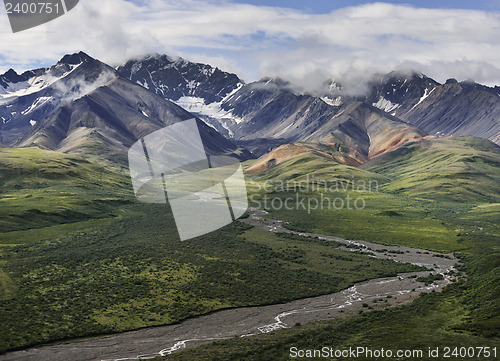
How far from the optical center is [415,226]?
155 meters

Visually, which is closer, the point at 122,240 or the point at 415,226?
the point at 122,240

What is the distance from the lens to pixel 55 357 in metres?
57.8

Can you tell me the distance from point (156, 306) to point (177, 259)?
28.4 m

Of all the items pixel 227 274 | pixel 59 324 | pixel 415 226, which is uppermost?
pixel 59 324

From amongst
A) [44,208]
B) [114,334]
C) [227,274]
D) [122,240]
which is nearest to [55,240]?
[122,240]

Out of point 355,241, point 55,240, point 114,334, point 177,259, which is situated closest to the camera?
point 114,334

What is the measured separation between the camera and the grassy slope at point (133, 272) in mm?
70125

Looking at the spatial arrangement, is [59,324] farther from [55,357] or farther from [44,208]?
[44,208]

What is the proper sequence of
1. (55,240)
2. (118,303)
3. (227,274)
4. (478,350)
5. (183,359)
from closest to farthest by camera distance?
(478,350) < (183,359) < (118,303) < (227,274) < (55,240)

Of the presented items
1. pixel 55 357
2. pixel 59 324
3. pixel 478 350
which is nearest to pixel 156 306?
pixel 59 324

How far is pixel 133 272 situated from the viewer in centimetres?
9306

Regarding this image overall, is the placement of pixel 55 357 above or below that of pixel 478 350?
above

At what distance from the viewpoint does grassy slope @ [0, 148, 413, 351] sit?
7012cm

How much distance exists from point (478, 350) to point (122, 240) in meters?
95.1
